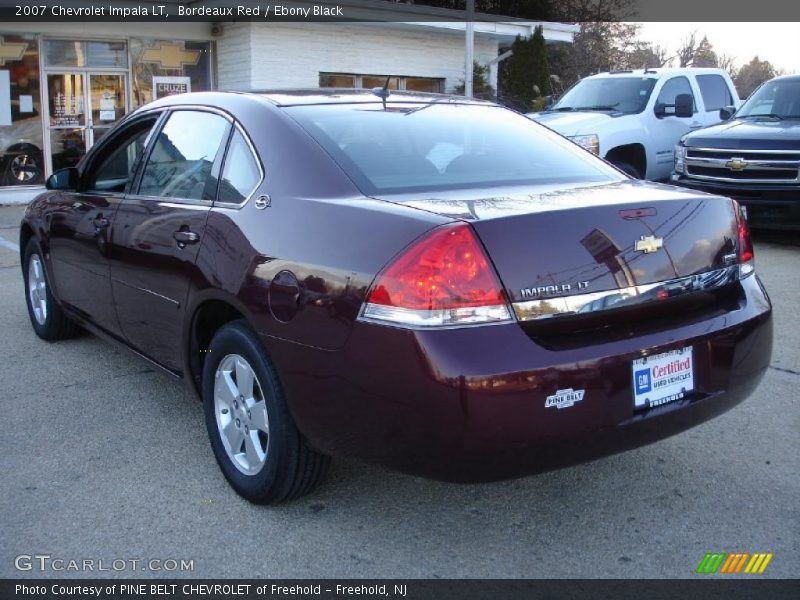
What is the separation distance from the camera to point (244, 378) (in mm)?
3475

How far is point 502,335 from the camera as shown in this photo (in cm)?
275

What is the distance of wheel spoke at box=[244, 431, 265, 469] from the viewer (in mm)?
3455

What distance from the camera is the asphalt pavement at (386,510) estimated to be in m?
3.11

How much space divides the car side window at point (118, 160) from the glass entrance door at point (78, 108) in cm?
1063

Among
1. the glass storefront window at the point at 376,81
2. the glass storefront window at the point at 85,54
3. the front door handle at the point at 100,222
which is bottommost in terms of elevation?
the front door handle at the point at 100,222

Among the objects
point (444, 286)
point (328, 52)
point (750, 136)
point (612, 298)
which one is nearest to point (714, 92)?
point (750, 136)

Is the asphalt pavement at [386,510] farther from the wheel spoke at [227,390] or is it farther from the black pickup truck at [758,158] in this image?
the black pickup truck at [758,158]

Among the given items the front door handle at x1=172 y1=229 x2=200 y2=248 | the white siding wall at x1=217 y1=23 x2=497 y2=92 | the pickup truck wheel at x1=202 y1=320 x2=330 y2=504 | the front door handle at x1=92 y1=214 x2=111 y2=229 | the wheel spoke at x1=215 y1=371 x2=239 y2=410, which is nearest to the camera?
the pickup truck wheel at x1=202 y1=320 x2=330 y2=504

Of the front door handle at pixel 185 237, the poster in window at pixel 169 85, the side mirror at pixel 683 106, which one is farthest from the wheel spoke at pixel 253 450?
the poster in window at pixel 169 85

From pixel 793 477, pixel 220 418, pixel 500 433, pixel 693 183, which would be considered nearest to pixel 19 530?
pixel 220 418

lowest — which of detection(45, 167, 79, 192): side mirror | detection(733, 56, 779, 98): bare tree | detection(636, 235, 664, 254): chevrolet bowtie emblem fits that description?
detection(636, 235, 664, 254): chevrolet bowtie emblem

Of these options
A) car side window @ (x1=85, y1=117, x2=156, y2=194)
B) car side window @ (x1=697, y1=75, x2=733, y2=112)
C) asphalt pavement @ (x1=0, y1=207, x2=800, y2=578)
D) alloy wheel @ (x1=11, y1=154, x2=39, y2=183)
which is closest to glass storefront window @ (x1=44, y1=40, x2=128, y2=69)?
alloy wheel @ (x1=11, y1=154, x2=39, y2=183)

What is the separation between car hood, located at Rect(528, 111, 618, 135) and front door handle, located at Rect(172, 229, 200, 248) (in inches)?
277

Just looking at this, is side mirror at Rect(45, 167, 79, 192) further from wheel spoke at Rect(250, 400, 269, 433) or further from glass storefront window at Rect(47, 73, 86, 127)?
glass storefront window at Rect(47, 73, 86, 127)
